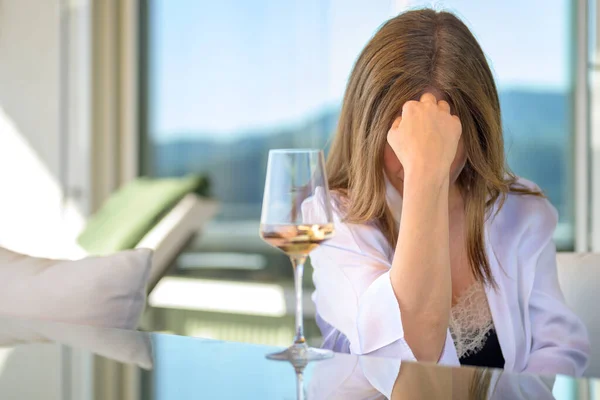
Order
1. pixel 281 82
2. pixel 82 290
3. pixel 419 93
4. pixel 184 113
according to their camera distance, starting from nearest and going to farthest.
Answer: pixel 82 290, pixel 419 93, pixel 281 82, pixel 184 113

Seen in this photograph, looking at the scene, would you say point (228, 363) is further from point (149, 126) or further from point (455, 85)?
point (149, 126)

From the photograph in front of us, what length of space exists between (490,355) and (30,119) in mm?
3842

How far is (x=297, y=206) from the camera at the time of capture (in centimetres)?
100

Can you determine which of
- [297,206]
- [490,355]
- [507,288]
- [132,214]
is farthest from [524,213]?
[132,214]

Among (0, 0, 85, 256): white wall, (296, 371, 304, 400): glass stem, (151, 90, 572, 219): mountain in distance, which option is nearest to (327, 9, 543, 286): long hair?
(296, 371, 304, 400): glass stem

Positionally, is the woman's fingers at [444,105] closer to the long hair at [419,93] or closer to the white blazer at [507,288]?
the long hair at [419,93]

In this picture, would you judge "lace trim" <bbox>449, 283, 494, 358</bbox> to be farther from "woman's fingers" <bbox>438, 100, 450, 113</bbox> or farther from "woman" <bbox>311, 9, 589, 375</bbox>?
"woman's fingers" <bbox>438, 100, 450, 113</bbox>

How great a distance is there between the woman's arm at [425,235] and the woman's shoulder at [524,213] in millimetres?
278

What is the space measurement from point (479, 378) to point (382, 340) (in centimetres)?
51

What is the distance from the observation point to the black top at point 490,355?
157 centimetres

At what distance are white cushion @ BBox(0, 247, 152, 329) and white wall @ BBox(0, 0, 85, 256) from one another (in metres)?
3.42

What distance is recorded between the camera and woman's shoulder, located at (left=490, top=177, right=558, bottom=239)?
167 centimetres

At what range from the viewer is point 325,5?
173 inches

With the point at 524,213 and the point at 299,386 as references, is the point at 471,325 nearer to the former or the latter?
the point at 524,213
